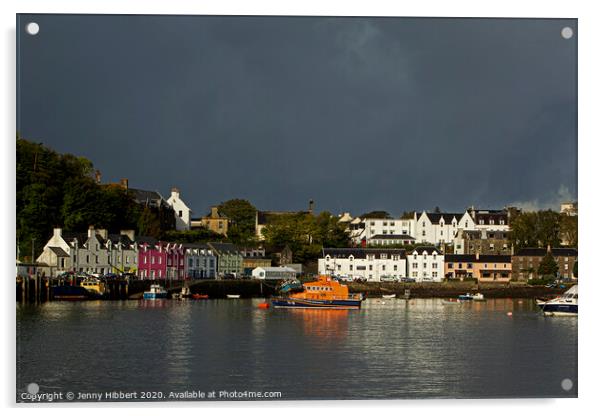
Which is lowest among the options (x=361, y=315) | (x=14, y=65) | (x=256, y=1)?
(x=361, y=315)

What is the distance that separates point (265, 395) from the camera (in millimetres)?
10672

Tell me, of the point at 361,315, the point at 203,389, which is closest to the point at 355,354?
the point at 203,389

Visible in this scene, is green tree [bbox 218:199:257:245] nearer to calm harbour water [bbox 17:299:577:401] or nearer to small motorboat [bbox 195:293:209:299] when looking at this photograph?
small motorboat [bbox 195:293:209:299]

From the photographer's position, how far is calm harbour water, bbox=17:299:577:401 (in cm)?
1177

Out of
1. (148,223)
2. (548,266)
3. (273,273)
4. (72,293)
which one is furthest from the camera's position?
(273,273)

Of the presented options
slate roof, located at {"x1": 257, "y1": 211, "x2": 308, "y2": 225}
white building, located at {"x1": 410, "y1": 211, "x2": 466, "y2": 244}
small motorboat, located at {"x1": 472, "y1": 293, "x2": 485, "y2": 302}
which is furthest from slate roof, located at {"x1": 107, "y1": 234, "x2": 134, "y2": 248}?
white building, located at {"x1": 410, "y1": 211, "x2": 466, "y2": 244}

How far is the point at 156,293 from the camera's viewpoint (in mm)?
33469

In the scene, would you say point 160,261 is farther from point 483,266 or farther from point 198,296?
point 483,266

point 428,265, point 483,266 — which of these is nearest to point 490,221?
point 483,266

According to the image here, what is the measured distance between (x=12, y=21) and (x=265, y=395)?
4.86m

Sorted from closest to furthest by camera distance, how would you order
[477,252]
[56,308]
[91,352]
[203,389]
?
[203,389] < [91,352] < [56,308] < [477,252]

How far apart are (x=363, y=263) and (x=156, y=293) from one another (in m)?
11.4

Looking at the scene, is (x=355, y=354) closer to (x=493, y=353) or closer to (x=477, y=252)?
(x=493, y=353)

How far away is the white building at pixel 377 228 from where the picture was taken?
46531mm
